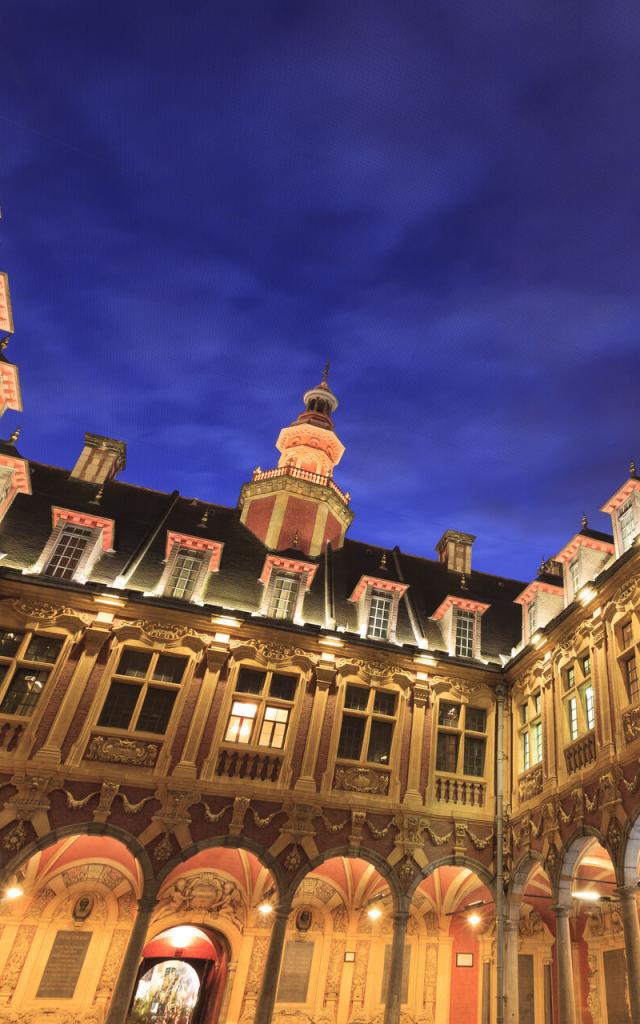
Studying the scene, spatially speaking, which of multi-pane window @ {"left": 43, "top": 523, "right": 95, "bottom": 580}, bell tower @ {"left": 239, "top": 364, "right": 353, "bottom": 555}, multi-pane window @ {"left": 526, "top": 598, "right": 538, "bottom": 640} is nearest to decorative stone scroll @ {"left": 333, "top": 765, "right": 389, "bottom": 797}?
multi-pane window @ {"left": 526, "top": 598, "right": 538, "bottom": 640}

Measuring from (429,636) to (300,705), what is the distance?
5132mm

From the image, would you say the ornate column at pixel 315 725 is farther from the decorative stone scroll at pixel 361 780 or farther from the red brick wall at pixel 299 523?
the red brick wall at pixel 299 523

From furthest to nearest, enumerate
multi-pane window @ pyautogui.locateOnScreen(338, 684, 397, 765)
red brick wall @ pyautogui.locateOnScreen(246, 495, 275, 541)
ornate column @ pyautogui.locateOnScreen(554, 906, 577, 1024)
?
red brick wall @ pyautogui.locateOnScreen(246, 495, 275, 541) → multi-pane window @ pyautogui.locateOnScreen(338, 684, 397, 765) → ornate column @ pyautogui.locateOnScreen(554, 906, 577, 1024)

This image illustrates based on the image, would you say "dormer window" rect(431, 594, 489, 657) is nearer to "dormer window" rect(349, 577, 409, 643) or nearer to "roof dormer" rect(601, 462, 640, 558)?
"dormer window" rect(349, 577, 409, 643)

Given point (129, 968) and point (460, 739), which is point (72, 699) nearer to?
point (129, 968)

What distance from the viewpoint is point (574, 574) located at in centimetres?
1734

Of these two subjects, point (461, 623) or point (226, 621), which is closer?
point (226, 621)

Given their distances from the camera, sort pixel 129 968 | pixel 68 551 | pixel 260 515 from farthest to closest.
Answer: pixel 260 515
pixel 68 551
pixel 129 968

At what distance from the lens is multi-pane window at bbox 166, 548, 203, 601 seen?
18797mm

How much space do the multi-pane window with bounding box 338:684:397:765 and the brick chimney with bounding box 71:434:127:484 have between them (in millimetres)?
12385

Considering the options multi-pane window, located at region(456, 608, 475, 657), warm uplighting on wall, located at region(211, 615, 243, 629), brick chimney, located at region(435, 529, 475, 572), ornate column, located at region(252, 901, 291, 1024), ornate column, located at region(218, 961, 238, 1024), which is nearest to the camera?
ornate column, located at region(252, 901, 291, 1024)

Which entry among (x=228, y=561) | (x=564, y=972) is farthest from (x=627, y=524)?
(x=228, y=561)

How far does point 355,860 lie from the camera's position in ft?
59.8

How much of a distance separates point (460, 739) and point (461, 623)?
3739mm
